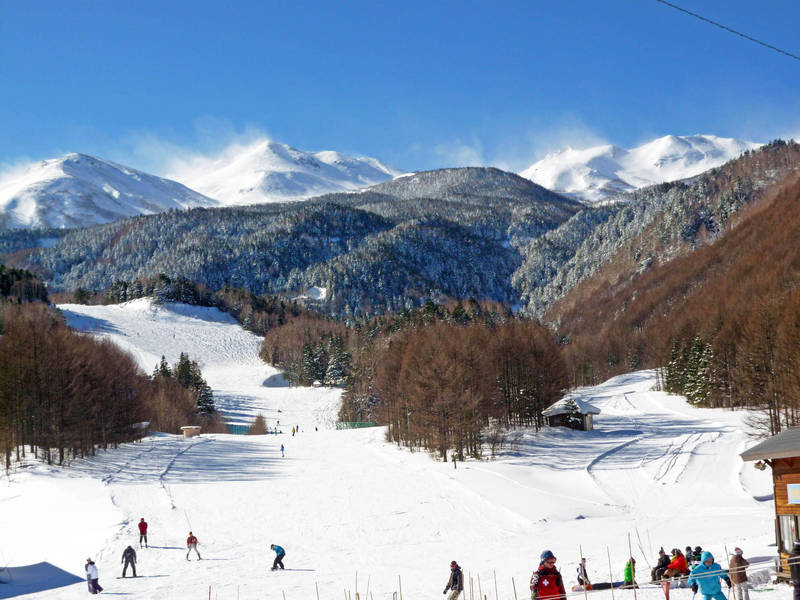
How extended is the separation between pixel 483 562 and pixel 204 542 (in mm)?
13407

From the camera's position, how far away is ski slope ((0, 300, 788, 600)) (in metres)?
24.0

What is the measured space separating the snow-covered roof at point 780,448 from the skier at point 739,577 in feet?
10.6

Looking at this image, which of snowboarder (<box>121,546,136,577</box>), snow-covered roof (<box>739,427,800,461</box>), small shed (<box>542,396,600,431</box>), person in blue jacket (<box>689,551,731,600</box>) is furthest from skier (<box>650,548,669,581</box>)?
small shed (<box>542,396,600,431</box>)

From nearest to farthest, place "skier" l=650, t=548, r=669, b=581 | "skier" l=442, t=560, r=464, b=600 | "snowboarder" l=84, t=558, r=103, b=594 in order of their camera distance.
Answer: "skier" l=442, t=560, r=464, b=600 → "skier" l=650, t=548, r=669, b=581 → "snowboarder" l=84, t=558, r=103, b=594

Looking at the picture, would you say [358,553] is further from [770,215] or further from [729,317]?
[770,215]

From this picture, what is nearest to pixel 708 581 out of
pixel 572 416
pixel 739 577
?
pixel 739 577

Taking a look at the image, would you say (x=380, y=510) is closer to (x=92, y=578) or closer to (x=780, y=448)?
(x=92, y=578)

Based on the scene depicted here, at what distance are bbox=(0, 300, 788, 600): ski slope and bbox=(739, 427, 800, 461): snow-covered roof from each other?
10.5 feet

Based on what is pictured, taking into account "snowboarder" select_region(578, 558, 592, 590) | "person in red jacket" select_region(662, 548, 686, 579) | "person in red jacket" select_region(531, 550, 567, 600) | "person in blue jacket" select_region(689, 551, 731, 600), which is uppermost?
"person in red jacket" select_region(531, 550, 567, 600)

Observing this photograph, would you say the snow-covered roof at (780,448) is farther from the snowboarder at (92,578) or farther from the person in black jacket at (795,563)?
the snowboarder at (92,578)

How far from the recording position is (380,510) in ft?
122

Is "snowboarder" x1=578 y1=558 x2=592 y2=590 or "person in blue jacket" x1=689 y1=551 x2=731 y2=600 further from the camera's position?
"snowboarder" x1=578 y1=558 x2=592 y2=590

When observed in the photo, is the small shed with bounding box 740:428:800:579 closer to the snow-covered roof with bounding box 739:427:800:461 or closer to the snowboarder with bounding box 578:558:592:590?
the snow-covered roof with bounding box 739:427:800:461

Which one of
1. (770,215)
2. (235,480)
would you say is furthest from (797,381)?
(770,215)
